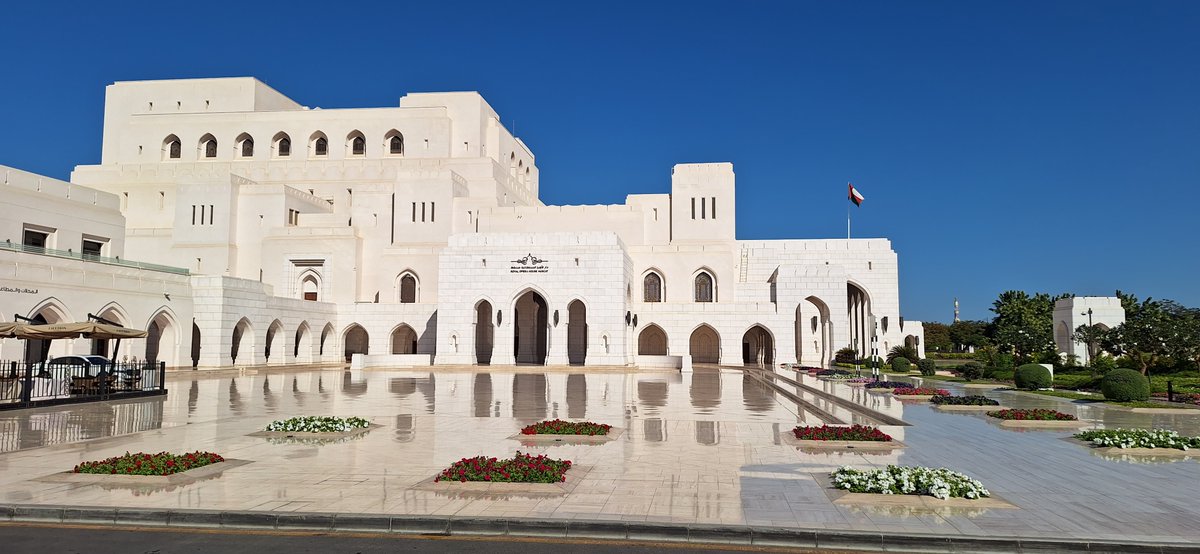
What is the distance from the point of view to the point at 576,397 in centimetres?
2186

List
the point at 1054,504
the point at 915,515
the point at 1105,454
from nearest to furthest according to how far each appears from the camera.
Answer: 1. the point at 915,515
2. the point at 1054,504
3. the point at 1105,454

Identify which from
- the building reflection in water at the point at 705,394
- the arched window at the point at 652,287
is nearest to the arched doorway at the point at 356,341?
the arched window at the point at 652,287

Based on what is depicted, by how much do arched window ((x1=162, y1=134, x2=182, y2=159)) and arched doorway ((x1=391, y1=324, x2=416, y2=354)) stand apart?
25459mm

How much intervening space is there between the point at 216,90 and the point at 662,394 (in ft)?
178

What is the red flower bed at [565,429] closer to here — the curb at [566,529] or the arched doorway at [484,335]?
the curb at [566,529]

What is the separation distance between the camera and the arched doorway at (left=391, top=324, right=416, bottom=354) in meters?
52.3

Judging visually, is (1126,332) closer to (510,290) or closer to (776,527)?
(510,290)

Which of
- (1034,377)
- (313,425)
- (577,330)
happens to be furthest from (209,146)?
(1034,377)

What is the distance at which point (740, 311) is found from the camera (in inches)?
1853

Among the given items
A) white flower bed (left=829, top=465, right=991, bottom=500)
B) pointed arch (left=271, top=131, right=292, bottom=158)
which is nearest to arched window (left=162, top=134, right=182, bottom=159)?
pointed arch (left=271, top=131, right=292, bottom=158)

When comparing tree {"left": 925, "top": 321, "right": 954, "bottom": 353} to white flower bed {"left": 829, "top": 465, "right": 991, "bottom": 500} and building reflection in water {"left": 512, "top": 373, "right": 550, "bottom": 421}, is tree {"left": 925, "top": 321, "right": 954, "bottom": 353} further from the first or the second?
white flower bed {"left": 829, "top": 465, "right": 991, "bottom": 500}

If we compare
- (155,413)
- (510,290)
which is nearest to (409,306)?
(510,290)

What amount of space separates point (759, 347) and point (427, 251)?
22551mm

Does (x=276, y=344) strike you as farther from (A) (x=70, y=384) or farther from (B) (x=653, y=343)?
(B) (x=653, y=343)
